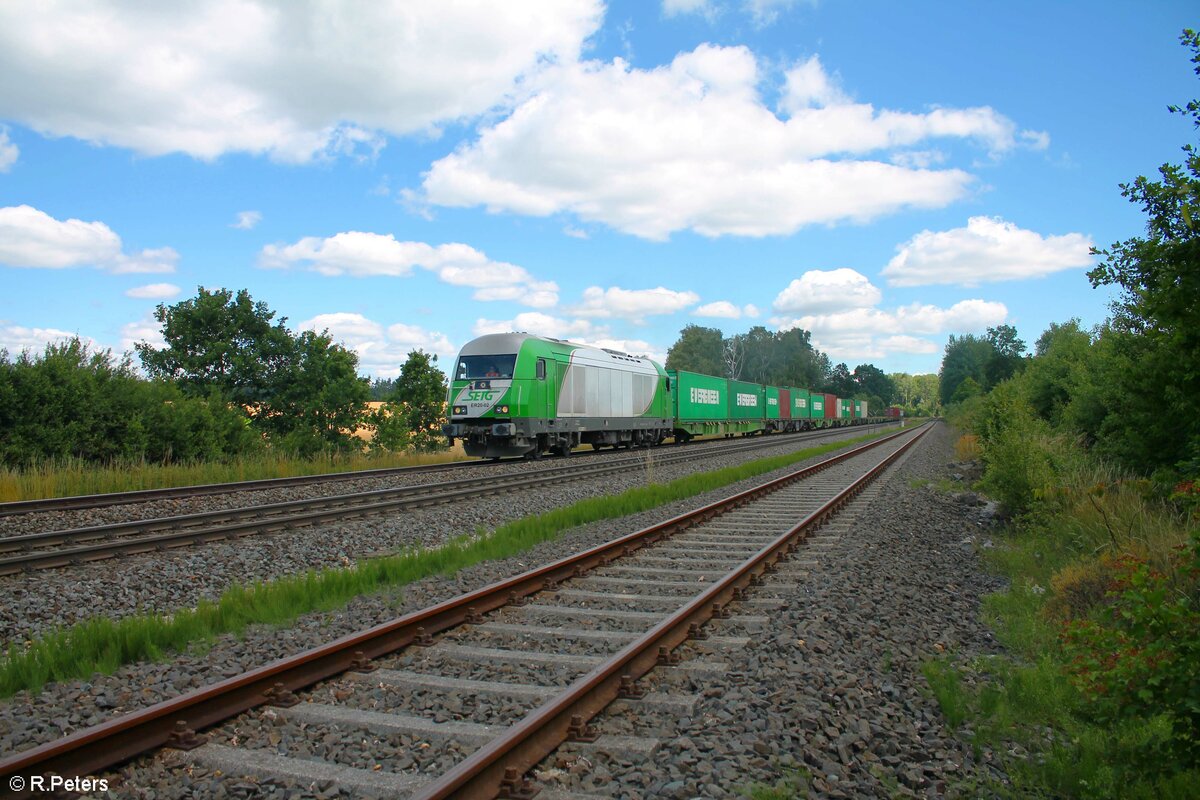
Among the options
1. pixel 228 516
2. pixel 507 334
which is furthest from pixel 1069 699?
pixel 507 334

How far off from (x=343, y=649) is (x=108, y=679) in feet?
4.53

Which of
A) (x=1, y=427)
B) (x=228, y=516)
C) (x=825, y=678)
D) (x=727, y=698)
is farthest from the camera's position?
(x=1, y=427)

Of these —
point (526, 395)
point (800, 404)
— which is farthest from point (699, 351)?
point (526, 395)

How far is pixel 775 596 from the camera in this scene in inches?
271

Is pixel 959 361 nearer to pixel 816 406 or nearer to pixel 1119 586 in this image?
pixel 816 406

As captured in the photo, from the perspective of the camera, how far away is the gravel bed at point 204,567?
6684 millimetres

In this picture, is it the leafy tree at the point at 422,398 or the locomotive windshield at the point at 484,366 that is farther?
the leafy tree at the point at 422,398

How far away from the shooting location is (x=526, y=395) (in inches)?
838

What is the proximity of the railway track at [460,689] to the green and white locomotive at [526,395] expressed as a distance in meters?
13.7

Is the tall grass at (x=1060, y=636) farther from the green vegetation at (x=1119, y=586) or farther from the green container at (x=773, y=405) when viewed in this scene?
the green container at (x=773, y=405)

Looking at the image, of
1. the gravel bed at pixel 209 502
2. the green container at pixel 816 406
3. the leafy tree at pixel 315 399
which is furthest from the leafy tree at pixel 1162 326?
the green container at pixel 816 406

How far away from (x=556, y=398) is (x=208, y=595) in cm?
1592

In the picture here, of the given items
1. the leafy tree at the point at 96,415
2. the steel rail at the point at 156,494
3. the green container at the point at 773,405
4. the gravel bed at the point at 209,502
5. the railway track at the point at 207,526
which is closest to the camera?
the railway track at the point at 207,526

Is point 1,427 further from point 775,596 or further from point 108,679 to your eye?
point 775,596
